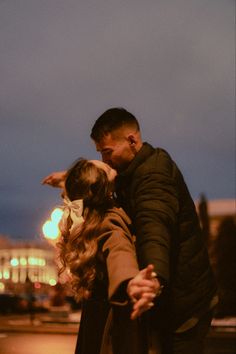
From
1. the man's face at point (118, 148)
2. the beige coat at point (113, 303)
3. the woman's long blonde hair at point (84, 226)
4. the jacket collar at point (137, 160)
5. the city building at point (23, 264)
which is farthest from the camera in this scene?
Result: the city building at point (23, 264)

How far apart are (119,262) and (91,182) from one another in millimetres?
424

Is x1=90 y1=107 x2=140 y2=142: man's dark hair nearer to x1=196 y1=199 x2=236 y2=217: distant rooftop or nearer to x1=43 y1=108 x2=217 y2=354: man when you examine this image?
x1=43 y1=108 x2=217 y2=354: man

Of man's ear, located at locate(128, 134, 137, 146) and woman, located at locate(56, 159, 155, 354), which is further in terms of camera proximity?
man's ear, located at locate(128, 134, 137, 146)

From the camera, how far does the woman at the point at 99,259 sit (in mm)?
2656

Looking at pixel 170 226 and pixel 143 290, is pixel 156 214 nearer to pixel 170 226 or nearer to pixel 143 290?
pixel 170 226

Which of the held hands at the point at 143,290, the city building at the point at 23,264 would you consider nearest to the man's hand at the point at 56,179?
the held hands at the point at 143,290

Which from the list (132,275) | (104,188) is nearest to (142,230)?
(132,275)

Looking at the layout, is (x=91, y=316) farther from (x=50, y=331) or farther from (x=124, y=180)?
(x=50, y=331)

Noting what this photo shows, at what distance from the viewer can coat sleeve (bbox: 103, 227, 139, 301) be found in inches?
102

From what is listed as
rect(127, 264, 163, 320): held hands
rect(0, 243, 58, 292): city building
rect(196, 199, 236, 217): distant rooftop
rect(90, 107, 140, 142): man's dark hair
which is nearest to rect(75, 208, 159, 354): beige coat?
rect(127, 264, 163, 320): held hands

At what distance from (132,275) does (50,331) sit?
21.2 metres

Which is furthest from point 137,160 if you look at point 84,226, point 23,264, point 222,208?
point 23,264

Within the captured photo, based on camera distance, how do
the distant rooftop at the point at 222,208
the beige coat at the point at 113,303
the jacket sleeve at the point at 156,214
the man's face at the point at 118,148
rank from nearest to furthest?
the jacket sleeve at the point at 156,214 → the beige coat at the point at 113,303 → the man's face at the point at 118,148 → the distant rooftop at the point at 222,208

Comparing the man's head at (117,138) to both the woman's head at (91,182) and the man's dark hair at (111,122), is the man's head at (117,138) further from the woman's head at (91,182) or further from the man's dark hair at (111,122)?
the woman's head at (91,182)
